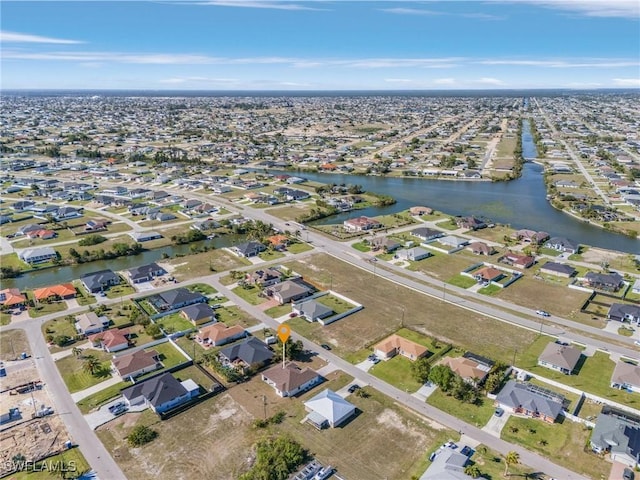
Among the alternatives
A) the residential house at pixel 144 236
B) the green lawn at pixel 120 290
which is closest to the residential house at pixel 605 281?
the green lawn at pixel 120 290

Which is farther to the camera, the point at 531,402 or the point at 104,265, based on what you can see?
the point at 104,265

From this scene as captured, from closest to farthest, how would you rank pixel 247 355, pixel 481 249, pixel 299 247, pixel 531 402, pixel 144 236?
pixel 531 402 < pixel 247 355 < pixel 481 249 < pixel 299 247 < pixel 144 236

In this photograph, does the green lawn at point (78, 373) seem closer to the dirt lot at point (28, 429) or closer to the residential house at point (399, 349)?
the dirt lot at point (28, 429)

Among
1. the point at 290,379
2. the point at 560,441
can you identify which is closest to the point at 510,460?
the point at 560,441

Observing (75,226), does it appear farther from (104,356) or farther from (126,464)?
(126,464)

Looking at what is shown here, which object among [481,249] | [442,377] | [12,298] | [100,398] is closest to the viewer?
[100,398]

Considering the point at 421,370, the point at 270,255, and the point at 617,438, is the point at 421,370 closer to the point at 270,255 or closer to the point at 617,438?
the point at 617,438

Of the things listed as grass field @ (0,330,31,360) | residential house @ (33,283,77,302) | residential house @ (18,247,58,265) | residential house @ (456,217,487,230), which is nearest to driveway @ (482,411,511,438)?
grass field @ (0,330,31,360)
